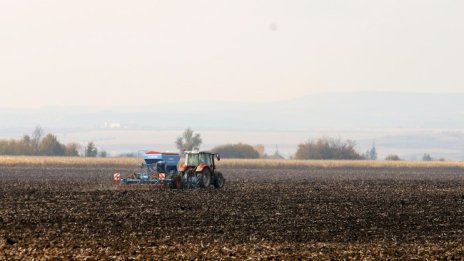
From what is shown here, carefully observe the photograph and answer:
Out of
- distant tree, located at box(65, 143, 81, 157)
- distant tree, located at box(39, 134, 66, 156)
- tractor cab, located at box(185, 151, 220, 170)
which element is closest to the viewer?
tractor cab, located at box(185, 151, 220, 170)

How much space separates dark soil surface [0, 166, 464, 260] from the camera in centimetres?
2398

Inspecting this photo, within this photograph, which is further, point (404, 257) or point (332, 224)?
point (332, 224)

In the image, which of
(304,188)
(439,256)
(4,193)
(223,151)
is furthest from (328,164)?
(439,256)

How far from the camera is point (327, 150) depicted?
14562 centimetres

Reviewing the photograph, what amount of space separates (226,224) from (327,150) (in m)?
116

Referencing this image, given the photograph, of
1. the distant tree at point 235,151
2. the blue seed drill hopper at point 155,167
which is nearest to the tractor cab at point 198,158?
the blue seed drill hopper at point 155,167

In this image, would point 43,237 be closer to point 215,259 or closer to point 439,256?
point 215,259

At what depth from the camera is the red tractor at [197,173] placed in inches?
1884

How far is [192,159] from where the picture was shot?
49.2m

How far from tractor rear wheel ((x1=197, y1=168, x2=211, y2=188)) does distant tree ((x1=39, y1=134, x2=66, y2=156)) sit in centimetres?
9316

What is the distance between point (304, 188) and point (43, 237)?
2567 cm

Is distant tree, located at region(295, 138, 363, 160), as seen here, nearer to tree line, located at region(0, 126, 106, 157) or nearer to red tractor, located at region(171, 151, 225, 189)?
tree line, located at region(0, 126, 106, 157)

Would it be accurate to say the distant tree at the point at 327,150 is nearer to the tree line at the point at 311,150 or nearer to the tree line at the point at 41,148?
the tree line at the point at 311,150

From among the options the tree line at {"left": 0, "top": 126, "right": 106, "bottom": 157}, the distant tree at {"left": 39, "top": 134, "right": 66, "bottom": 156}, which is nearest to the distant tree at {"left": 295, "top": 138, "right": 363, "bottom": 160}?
the tree line at {"left": 0, "top": 126, "right": 106, "bottom": 157}
